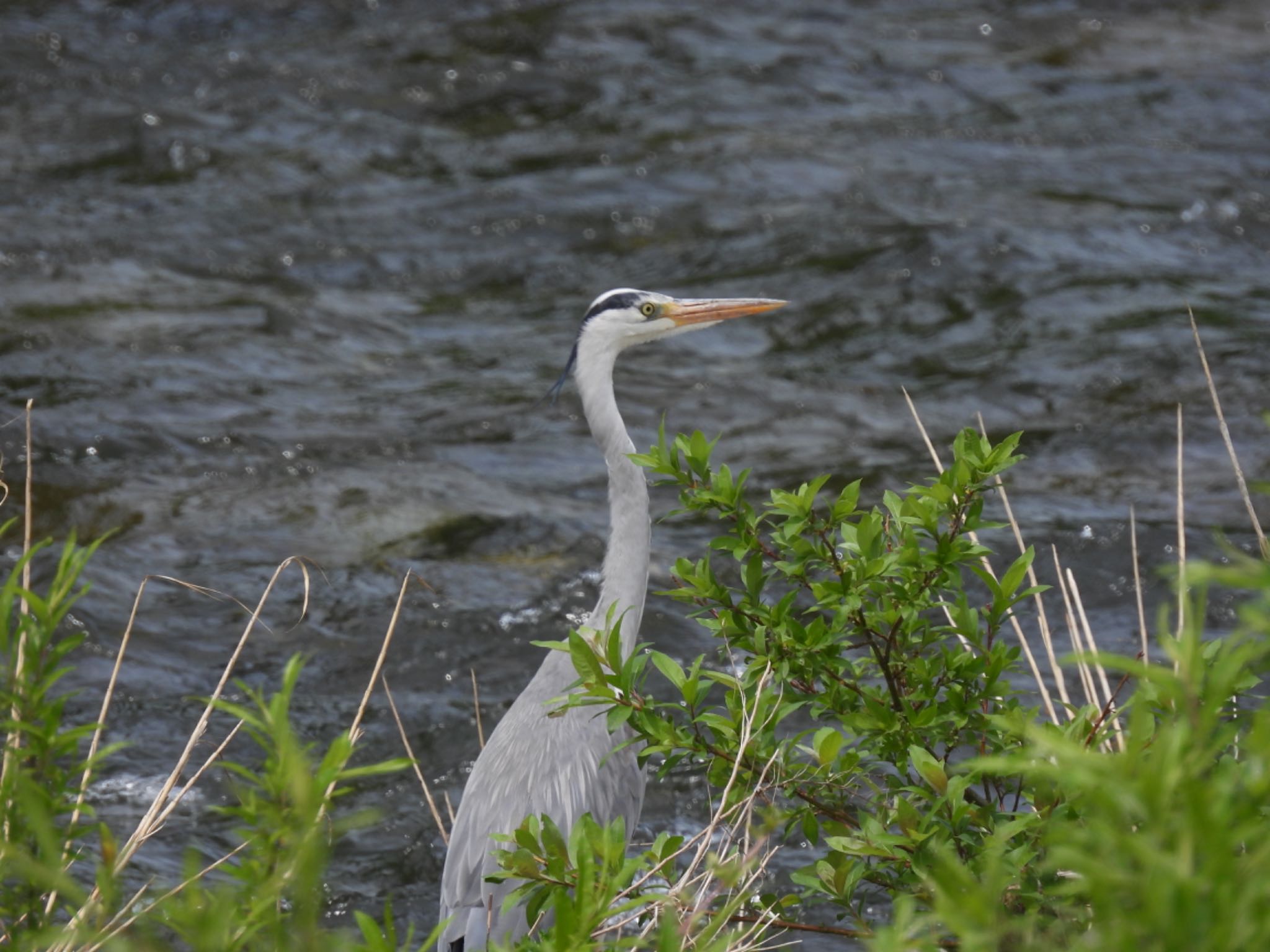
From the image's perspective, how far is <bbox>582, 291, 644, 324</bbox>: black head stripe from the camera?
4102 millimetres

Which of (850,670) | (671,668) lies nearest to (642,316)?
(850,670)

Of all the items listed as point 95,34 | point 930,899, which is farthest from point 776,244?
point 930,899

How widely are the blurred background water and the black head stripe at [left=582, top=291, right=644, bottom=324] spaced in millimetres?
880

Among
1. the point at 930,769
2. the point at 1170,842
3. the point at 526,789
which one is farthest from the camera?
the point at 526,789

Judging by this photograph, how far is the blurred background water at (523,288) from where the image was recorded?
17.4ft

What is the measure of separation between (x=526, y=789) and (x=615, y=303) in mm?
1379

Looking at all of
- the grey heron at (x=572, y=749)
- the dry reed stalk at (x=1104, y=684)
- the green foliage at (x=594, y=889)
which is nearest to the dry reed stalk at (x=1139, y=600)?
the dry reed stalk at (x=1104, y=684)

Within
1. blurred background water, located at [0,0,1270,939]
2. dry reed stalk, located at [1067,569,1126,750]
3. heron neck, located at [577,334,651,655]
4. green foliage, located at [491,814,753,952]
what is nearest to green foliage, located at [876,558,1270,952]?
green foliage, located at [491,814,753,952]

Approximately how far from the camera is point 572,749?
3619 mm

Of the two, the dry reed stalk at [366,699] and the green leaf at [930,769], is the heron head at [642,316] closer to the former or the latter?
the dry reed stalk at [366,699]

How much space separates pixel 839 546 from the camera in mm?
2445

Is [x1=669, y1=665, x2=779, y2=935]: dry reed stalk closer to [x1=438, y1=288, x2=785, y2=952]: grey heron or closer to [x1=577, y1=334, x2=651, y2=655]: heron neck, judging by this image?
[x1=438, y1=288, x2=785, y2=952]: grey heron

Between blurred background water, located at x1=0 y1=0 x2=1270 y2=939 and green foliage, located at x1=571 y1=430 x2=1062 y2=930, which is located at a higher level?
green foliage, located at x1=571 y1=430 x2=1062 y2=930

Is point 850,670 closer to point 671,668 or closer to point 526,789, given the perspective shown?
point 671,668
